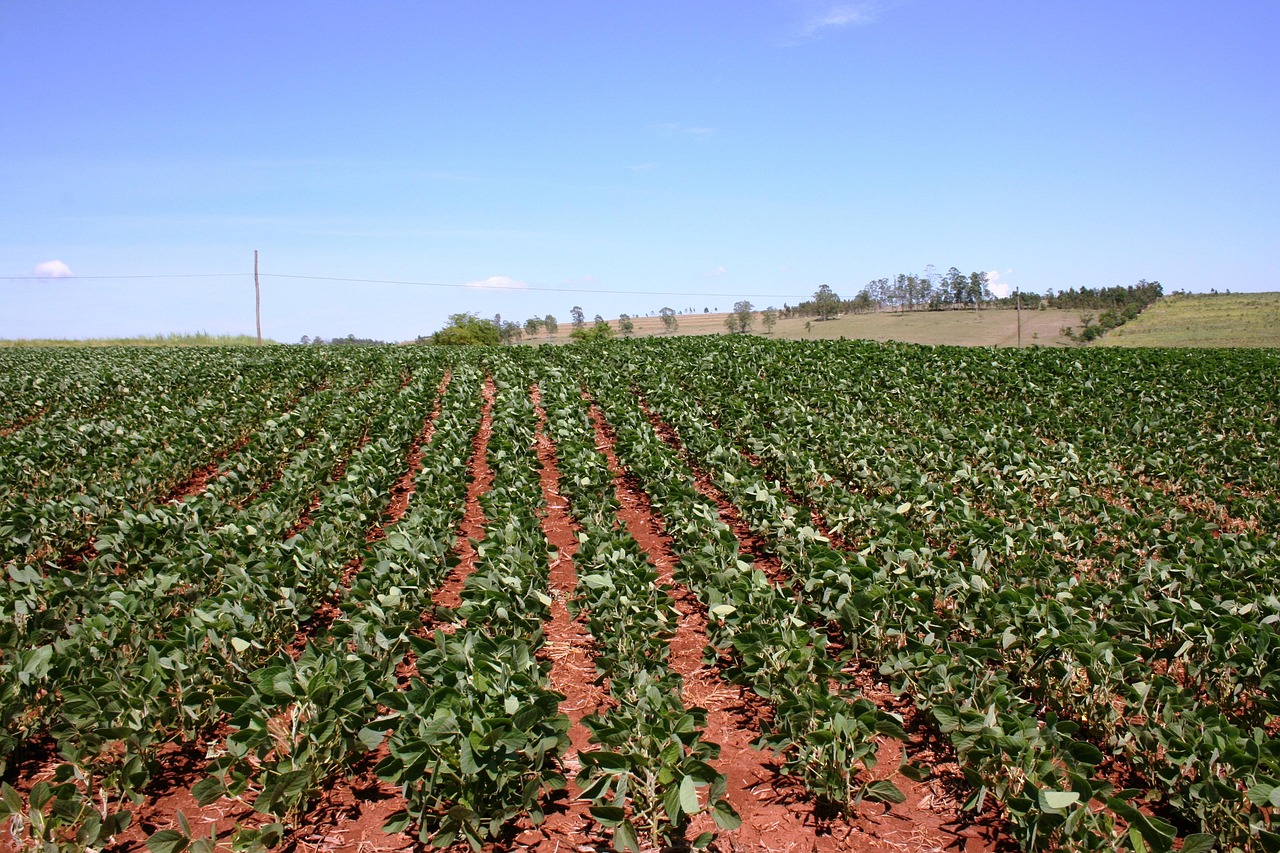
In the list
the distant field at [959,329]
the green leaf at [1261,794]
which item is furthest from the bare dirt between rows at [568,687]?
the distant field at [959,329]

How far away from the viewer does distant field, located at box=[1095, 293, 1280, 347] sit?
46875 mm

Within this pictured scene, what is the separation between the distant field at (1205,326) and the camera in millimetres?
46875

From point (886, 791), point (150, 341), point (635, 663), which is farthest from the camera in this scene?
point (150, 341)

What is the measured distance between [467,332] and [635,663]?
64735 millimetres

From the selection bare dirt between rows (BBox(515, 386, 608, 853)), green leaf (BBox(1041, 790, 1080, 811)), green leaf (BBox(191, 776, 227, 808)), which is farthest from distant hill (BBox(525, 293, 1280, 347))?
green leaf (BBox(191, 776, 227, 808))

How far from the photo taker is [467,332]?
6650 cm

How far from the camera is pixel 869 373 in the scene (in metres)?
19.4

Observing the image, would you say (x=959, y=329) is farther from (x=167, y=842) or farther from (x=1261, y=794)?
(x=167, y=842)

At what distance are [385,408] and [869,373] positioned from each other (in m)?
12.7

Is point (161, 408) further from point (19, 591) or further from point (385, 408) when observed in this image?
point (19, 591)

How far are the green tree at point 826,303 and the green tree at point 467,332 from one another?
46644 millimetres

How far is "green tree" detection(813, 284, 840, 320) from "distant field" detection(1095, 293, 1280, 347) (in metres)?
35.5

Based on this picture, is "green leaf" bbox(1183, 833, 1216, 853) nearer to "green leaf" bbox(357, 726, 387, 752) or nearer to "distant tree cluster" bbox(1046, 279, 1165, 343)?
"green leaf" bbox(357, 726, 387, 752)

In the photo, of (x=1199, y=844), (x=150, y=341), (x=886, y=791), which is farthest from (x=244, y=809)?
(x=150, y=341)
